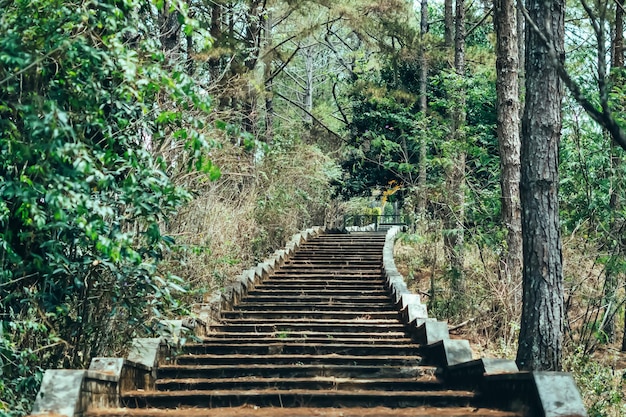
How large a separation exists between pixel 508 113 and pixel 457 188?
2.61m

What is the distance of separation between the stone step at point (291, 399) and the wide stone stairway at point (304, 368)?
1cm

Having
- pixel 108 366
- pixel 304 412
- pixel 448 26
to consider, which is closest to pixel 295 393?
pixel 304 412

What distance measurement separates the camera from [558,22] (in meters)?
7.80

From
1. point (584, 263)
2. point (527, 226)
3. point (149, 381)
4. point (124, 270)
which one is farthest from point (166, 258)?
point (584, 263)

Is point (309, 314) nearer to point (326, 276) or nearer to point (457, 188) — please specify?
point (326, 276)

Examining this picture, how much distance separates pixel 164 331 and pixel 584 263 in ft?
21.3

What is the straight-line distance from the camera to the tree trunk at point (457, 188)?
1360 centimetres

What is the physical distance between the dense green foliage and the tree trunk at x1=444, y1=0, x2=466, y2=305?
6.89 meters

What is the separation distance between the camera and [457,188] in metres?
15.6

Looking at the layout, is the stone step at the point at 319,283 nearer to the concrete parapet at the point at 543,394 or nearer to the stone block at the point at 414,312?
the stone block at the point at 414,312

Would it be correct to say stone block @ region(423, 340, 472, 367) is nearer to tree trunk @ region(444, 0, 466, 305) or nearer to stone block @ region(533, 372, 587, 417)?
stone block @ region(533, 372, 587, 417)

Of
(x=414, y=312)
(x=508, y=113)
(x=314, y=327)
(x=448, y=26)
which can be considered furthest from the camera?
(x=448, y=26)

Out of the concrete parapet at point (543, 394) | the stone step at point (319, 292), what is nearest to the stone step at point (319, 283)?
the stone step at point (319, 292)

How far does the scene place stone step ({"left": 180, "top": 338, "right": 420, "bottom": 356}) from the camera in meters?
10.6
